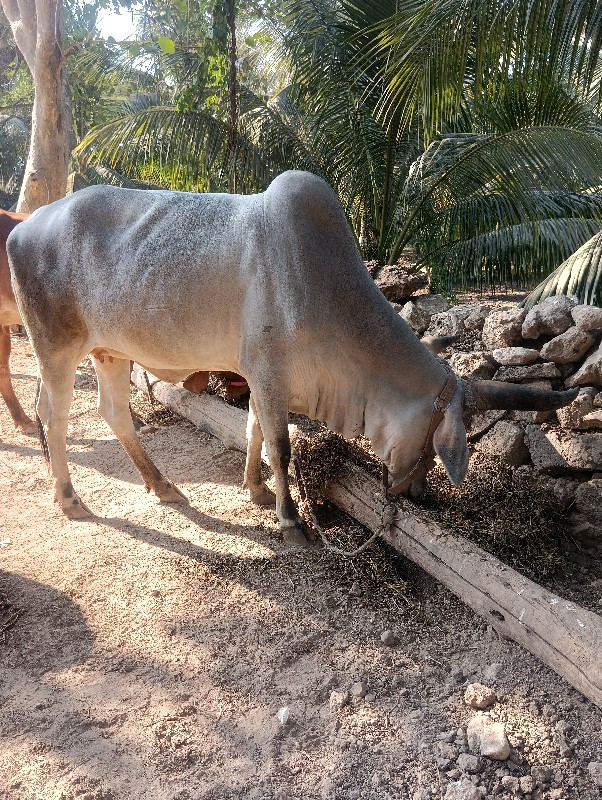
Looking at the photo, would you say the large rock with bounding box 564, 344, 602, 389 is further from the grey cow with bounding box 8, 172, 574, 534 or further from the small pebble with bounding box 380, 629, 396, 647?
the small pebble with bounding box 380, 629, 396, 647

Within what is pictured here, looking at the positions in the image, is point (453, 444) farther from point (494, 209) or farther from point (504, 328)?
point (494, 209)

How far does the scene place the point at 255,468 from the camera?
4.14 metres

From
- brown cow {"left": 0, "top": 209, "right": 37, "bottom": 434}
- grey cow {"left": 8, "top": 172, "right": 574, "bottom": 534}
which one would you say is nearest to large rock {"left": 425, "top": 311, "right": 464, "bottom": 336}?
grey cow {"left": 8, "top": 172, "right": 574, "bottom": 534}

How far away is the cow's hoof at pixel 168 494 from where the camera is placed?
4.33 metres

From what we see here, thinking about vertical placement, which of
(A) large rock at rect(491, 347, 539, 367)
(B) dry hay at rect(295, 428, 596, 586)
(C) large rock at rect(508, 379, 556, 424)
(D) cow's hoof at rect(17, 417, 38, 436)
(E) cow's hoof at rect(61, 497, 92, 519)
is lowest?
(D) cow's hoof at rect(17, 417, 38, 436)

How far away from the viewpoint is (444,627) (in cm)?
302

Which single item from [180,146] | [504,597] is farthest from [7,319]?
[504,597]

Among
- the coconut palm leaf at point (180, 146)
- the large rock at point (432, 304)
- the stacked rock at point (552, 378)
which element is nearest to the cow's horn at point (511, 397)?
the stacked rock at point (552, 378)

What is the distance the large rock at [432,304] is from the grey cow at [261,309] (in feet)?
4.94

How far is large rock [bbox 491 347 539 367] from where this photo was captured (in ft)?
13.1

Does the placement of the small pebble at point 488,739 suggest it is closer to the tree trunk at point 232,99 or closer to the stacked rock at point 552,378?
the stacked rock at point 552,378

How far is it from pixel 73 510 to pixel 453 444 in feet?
8.09

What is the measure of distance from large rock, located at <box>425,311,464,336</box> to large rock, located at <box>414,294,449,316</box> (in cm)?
15

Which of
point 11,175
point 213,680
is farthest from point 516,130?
point 11,175
